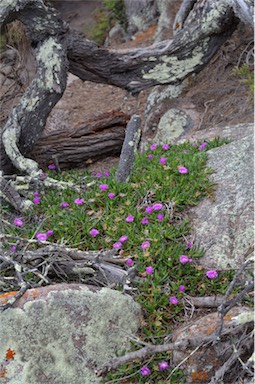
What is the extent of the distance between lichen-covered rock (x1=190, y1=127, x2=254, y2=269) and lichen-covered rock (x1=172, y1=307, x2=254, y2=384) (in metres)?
0.67

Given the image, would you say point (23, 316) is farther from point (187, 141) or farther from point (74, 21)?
point (74, 21)

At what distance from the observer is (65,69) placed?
237 inches

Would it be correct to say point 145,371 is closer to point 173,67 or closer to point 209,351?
point 209,351

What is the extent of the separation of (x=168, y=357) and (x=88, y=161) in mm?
3095

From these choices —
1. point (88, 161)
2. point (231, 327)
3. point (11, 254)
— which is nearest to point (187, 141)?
point (88, 161)

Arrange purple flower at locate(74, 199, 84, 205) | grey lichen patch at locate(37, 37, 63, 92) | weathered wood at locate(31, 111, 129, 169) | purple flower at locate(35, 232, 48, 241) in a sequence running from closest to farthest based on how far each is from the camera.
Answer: purple flower at locate(35, 232, 48, 241), purple flower at locate(74, 199, 84, 205), grey lichen patch at locate(37, 37, 63, 92), weathered wood at locate(31, 111, 129, 169)

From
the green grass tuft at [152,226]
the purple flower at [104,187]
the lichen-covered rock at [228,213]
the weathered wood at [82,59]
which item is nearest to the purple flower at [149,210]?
the green grass tuft at [152,226]

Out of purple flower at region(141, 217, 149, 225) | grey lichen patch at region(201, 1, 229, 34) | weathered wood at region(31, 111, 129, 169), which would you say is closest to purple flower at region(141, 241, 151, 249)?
purple flower at region(141, 217, 149, 225)

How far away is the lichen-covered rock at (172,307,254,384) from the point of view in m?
3.12

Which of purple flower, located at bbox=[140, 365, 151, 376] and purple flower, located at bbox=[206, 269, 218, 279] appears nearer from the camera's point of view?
purple flower, located at bbox=[140, 365, 151, 376]

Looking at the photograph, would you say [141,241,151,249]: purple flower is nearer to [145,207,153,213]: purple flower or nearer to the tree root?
the tree root

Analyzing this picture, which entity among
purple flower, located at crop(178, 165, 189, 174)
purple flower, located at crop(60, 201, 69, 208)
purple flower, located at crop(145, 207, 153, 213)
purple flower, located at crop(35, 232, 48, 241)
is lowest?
purple flower, located at crop(60, 201, 69, 208)

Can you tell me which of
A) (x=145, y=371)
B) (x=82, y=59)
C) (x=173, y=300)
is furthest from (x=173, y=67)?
(x=145, y=371)

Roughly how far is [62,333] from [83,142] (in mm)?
3096
